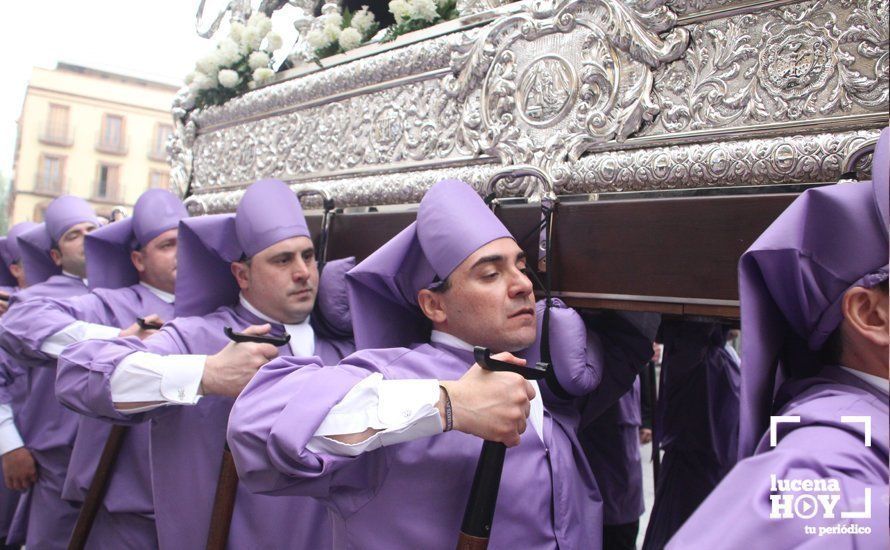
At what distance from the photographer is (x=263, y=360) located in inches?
77.6

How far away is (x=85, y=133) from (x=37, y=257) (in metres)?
2.28

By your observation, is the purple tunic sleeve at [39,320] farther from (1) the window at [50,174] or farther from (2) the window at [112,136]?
(2) the window at [112,136]

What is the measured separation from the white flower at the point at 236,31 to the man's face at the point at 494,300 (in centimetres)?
195

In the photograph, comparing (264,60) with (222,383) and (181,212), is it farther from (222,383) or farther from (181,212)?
(222,383)

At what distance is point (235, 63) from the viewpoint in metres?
3.14

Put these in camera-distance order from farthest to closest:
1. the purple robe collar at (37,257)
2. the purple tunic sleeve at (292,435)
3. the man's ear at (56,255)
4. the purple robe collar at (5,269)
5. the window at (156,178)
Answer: the window at (156,178) → the purple robe collar at (5,269) → the purple robe collar at (37,257) → the man's ear at (56,255) → the purple tunic sleeve at (292,435)

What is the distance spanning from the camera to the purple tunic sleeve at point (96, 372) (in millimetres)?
2123

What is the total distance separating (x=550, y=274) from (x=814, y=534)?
41.4 inches

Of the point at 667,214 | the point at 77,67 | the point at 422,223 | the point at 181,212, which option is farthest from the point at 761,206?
the point at 77,67

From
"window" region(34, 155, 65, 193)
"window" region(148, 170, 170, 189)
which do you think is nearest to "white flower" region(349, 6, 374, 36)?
"window" region(34, 155, 65, 193)

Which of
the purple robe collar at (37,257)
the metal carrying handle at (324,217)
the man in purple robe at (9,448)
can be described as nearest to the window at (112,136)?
the purple robe collar at (37,257)

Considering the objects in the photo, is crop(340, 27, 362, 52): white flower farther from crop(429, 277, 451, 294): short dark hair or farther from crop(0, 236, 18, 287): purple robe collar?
crop(0, 236, 18, 287): purple robe collar

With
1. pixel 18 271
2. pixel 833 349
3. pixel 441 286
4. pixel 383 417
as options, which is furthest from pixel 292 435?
pixel 18 271

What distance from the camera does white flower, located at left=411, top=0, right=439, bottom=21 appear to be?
2.45 metres
